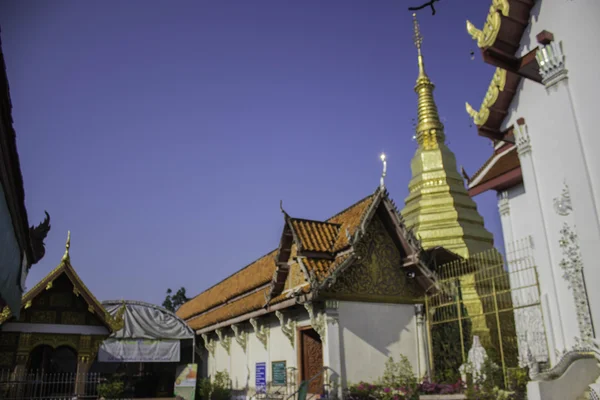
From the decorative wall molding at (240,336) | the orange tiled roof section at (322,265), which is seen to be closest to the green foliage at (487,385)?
the orange tiled roof section at (322,265)

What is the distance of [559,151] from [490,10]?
3349 mm

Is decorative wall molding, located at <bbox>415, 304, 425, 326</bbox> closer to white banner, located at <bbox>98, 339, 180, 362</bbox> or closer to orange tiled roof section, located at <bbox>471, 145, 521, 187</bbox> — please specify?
orange tiled roof section, located at <bbox>471, 145, 521, 187</bbox>

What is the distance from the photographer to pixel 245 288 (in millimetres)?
19109

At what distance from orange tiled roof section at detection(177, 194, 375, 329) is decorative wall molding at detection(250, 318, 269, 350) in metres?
0.42

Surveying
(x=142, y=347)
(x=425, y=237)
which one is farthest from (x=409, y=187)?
(x=142, y=347)

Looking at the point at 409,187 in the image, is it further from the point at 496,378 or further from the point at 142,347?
the point at 496,378

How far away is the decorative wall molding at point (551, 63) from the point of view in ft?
30.2

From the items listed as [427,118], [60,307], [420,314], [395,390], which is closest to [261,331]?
[420,314]

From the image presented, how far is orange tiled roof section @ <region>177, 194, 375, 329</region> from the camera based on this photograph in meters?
14.2

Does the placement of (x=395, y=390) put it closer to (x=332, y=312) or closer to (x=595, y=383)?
(x=332, y=312)

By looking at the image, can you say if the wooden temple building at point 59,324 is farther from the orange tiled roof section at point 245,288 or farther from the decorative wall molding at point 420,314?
the decorative wall molding at point 420,314

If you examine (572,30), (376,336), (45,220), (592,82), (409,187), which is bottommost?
(376,336)

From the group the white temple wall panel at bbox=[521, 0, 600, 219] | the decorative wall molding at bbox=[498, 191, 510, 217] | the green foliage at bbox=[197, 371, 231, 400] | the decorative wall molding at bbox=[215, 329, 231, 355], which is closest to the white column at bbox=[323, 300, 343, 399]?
the decorative wall molding at bbox=[498, 191, 510, 217]

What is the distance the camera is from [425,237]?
86.2ft
